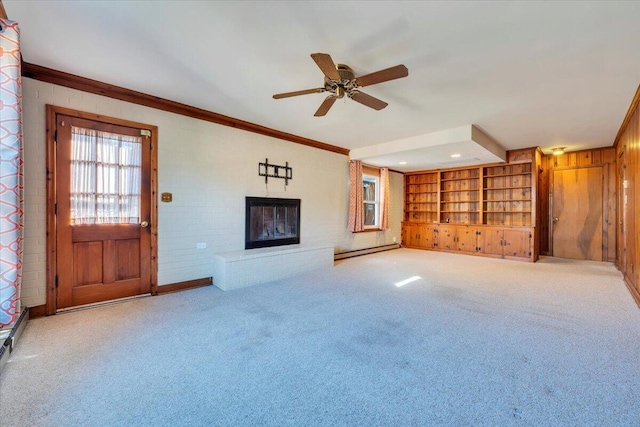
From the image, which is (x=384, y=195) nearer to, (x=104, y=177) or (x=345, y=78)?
(x=345, y=78)

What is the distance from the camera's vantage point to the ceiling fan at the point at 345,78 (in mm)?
2257

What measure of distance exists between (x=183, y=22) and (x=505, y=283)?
5202mm

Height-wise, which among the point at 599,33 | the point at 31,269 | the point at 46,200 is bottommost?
the point at 31,269

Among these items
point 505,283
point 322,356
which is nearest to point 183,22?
point 322,356

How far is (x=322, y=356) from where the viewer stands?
7.01 feet

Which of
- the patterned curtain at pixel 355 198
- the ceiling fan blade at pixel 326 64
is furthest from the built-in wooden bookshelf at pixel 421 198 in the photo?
the ceiling fan blade at pixel 326 64

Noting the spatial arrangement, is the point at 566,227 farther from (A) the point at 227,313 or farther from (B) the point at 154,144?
(B) the point at 154,144

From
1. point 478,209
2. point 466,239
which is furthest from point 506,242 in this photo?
point 478,209

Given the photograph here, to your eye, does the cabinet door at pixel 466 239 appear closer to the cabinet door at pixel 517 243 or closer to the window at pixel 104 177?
the cabinet door at pixel 517 243

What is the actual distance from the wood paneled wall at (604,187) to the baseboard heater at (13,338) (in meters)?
8.95

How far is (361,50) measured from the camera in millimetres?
2463

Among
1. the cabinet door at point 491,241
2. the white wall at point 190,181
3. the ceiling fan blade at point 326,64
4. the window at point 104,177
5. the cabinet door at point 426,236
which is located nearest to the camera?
the ceiling fan blade at point 326,64

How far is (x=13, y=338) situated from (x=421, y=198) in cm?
858

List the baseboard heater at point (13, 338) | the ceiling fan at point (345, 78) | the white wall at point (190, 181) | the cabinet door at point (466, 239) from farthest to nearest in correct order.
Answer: the cabinet door at point (466, 239), the white wall at point (190, 181), the ceiling fan at point (345, 78), the baseboard heater at point (13, 338)
